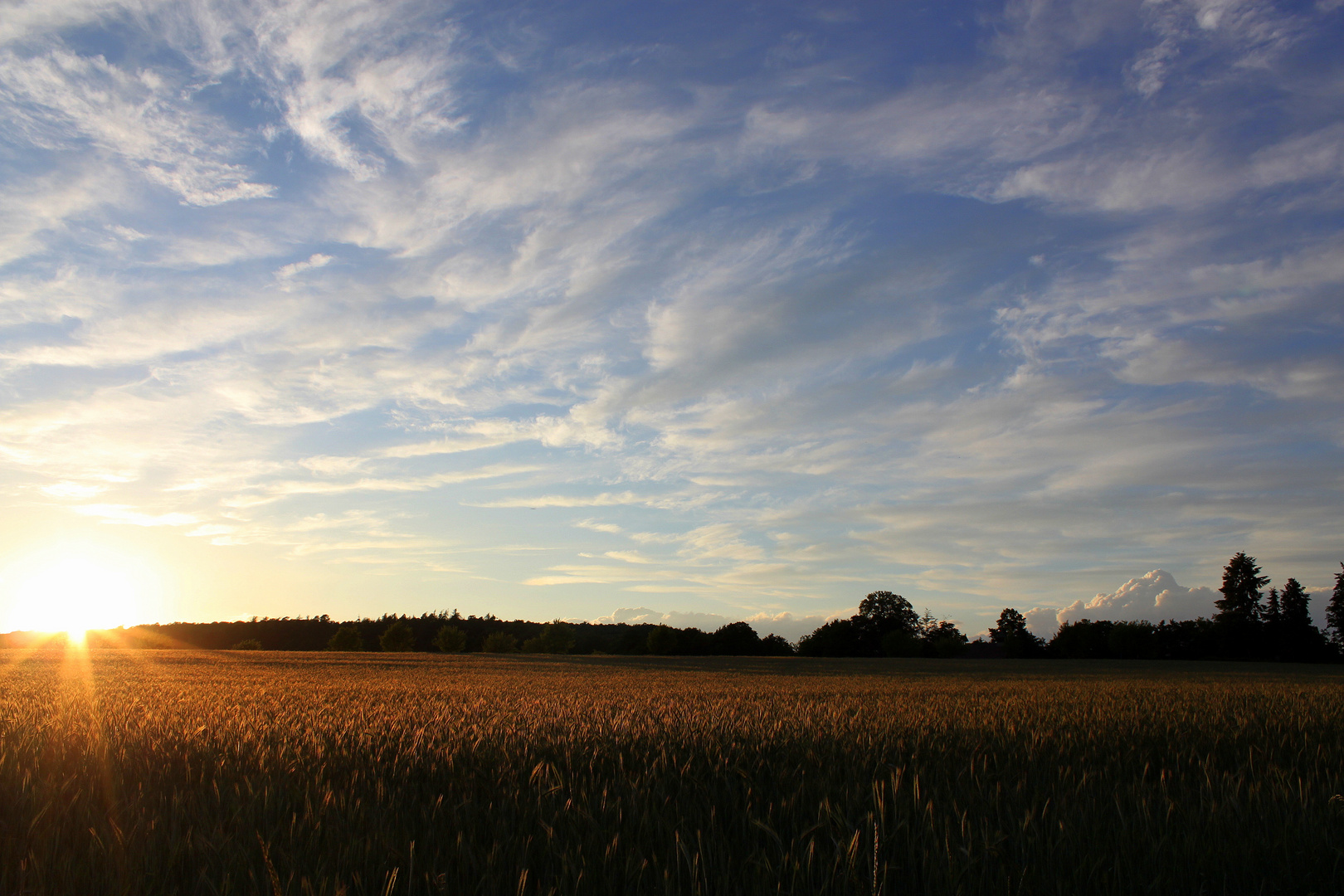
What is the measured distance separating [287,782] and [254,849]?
1.27 metres

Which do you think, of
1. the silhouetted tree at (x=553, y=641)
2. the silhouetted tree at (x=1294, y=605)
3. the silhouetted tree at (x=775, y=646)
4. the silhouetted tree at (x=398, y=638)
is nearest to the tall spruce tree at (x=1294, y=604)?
the silhouetted tree at (x=1294, y=605)

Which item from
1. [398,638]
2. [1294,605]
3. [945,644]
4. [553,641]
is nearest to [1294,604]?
[1294,605]

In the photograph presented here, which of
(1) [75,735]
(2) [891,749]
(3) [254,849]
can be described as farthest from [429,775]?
(1) [75,735]

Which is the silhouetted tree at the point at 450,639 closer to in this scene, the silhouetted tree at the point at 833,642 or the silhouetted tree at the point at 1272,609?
the silhouetted tree at the point at 833,642

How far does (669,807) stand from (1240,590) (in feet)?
360

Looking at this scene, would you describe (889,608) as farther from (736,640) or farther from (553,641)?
(553,641)

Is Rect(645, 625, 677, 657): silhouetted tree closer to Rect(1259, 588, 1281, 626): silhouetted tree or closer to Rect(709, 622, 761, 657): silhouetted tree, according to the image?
Rect(709, 622, 761, 657): silhouetted tree

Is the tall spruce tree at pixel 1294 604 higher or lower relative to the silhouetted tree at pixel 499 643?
higher

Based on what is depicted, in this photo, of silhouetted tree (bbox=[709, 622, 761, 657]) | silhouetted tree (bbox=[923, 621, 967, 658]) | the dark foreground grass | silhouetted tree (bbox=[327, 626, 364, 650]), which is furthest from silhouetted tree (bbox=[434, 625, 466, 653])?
the dark foreground grass

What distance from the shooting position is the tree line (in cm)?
7400

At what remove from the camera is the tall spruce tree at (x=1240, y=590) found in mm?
84625

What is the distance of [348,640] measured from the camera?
87.1 meters

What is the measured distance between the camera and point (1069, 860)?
95.4 inches

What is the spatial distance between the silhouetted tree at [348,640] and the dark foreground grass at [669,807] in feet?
293
